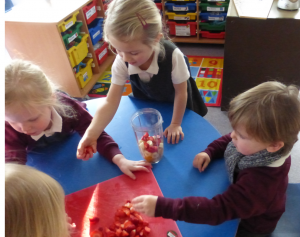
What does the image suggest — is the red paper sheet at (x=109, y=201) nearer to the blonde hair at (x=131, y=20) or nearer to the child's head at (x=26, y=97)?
the child's head at (x=26, y=97)

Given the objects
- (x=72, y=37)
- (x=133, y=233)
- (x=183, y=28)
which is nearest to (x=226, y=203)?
(x=133, y=233)

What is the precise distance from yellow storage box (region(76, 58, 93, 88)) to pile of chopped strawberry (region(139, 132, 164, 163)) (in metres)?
1.57

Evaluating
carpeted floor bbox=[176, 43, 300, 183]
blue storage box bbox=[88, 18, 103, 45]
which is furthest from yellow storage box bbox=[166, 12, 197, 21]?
blue storage box bbox=[88, 18, 103, 45]

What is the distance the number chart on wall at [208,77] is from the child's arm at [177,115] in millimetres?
1055

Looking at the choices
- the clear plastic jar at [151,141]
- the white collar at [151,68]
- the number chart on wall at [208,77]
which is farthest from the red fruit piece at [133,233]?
the number chart on wall at [208,77]

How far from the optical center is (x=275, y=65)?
5.39 feet

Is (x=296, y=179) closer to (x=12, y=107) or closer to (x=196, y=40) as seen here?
(x=12, y=107)

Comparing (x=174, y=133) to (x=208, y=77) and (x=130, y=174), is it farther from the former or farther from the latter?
(x=208, y=77)

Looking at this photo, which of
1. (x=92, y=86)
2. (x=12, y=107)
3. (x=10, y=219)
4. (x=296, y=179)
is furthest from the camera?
(x=92, y=86)

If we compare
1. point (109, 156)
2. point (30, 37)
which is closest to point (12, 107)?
point (109, 156)

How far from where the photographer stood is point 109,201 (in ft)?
2.39

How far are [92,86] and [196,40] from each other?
1.26m

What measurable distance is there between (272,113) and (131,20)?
53 centimetres

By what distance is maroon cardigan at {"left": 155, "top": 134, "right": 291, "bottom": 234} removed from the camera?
630mm
